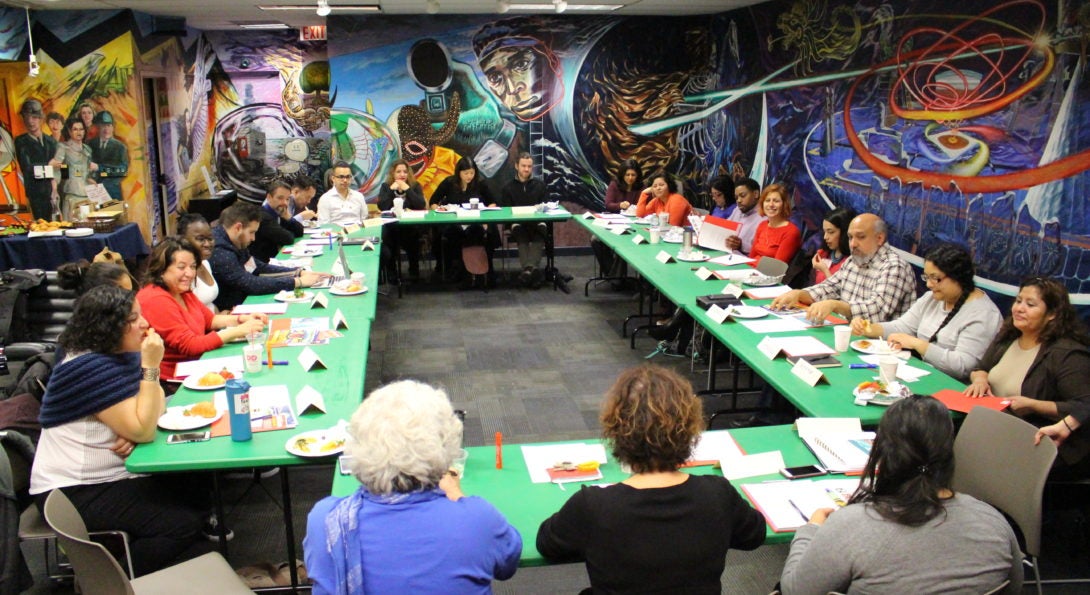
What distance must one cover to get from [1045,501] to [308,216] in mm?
6799

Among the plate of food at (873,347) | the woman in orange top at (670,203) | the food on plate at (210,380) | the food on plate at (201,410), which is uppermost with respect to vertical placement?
the woman in orange top at (670,203)

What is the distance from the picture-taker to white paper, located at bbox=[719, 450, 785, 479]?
2943 millimetres

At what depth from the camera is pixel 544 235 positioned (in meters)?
9.17

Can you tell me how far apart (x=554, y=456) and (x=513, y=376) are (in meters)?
3.25

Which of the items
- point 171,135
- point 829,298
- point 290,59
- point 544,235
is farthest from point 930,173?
point 290,59

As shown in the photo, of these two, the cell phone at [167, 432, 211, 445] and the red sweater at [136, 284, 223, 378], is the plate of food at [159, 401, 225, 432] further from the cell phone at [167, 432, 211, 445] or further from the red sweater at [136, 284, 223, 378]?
the red sweater at [136, 284, 223, 378]

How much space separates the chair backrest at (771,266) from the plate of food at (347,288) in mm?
2766

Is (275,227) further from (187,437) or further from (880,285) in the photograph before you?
(880,285)

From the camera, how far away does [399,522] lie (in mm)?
1966

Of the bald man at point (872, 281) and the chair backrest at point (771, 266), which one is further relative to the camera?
the chair backrest at point (771, 266)

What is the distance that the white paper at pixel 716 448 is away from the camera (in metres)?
3.04

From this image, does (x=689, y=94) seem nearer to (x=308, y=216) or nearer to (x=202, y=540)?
(x=308, y=216)

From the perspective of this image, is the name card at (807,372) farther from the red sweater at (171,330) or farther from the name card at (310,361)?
the red sweater at (171,330)

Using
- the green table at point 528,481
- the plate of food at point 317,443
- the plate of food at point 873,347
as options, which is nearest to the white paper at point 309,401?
the plate of food at point 317,443
